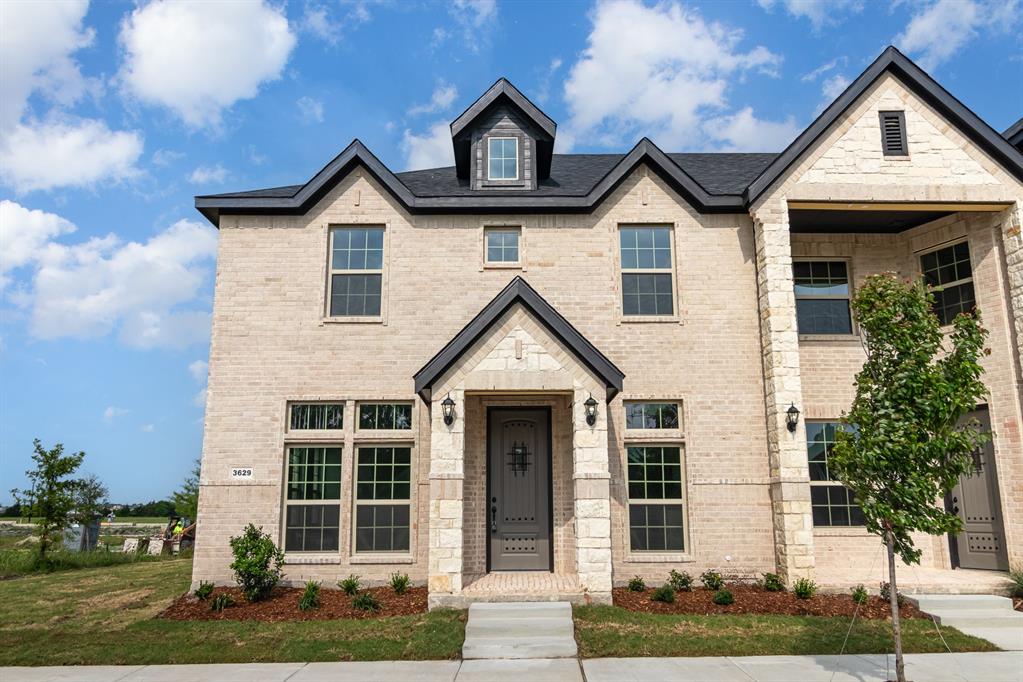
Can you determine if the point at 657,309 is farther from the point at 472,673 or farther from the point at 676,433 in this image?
the point at 472,673

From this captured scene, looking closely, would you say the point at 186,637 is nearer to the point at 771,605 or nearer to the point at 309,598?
the point at 309,598

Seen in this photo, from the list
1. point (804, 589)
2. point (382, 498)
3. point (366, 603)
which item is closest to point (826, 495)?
point (804, 589)

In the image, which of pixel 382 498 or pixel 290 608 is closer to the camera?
pixel 290 608

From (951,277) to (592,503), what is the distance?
28.0ft

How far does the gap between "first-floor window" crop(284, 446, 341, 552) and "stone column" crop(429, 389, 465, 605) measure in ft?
8.89

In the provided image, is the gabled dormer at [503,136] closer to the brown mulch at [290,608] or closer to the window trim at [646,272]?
the window trim at [646,272]

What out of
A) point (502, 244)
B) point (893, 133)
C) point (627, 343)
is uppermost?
point (893, 133)

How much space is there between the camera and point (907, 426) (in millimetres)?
6734

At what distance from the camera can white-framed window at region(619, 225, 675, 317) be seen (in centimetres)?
1296

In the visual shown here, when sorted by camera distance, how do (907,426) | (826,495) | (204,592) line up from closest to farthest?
1. (907,426)
2. (204,592)
3. (826,495)

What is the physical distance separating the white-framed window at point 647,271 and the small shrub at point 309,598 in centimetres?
704

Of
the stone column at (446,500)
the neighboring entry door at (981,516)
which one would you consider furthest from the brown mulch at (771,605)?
the neighboring entry door at (981,516)

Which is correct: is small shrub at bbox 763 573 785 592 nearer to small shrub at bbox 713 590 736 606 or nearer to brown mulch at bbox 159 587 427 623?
small shrub at bbox 713 590 736 606

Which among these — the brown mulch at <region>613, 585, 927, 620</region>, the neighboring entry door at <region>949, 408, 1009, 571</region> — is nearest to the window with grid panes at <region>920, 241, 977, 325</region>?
the neighboring entry door at <region>949, 408, 1009, 571</region>
